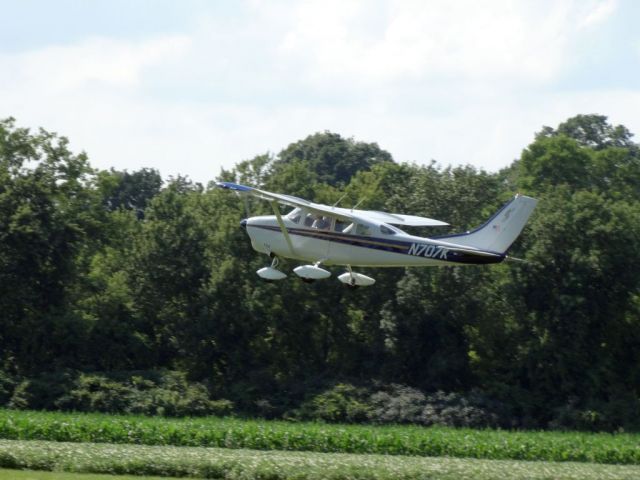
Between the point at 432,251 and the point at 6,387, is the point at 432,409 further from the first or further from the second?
the point at 432,251

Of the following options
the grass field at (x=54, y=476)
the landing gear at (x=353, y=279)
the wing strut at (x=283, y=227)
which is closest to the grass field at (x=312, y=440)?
the landing gear at (x=353, y=279)

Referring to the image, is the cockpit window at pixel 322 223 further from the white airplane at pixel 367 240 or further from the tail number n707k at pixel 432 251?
the tail number n707k at pixel 432 251

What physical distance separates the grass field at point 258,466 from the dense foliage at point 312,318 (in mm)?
14784

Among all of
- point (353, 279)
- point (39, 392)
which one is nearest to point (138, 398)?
point (39, 392)

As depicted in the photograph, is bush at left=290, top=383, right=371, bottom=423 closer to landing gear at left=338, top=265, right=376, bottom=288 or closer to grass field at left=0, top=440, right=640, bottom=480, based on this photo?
landing gear at left=338, top=265, right=376, bottom=288

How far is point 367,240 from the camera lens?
29.5 m

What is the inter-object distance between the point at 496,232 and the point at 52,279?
24.6 meters

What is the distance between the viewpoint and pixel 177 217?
50.3 m

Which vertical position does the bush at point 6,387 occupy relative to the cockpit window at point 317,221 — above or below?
below

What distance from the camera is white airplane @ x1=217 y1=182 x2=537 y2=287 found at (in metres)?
28.9

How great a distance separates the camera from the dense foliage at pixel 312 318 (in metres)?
44.8

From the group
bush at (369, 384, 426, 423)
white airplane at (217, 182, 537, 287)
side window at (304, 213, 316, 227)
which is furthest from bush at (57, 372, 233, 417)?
side window at (304, 213, 316, 227)

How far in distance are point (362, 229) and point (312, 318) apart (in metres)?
19.5

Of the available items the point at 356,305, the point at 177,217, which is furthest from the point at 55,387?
the point at 356,305
